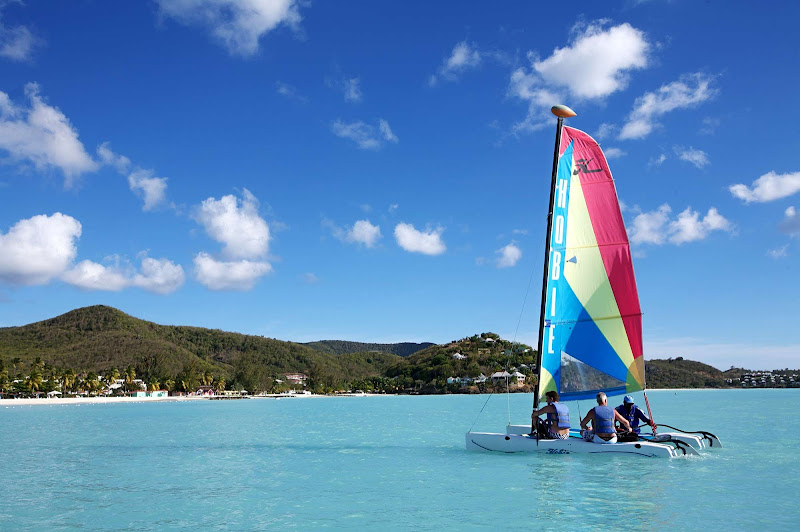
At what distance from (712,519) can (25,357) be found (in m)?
182

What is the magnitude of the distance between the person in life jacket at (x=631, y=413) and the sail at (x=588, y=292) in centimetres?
74

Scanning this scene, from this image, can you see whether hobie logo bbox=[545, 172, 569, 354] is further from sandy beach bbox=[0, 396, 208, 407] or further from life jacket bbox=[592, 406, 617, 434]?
sandy beach bbox=[0, 396, 208, 407]

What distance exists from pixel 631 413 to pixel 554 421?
2.54m

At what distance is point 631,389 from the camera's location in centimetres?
2059

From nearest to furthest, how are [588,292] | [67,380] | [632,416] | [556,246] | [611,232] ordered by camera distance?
[632,416], [611,232], [588,292], [556,246], [67,380]

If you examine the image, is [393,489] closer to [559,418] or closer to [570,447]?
[570,447]

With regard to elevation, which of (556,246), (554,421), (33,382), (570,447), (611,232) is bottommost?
(33,382)

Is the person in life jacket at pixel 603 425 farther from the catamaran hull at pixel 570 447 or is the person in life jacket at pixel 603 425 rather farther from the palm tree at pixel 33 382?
the palm tree at pixel 33 382

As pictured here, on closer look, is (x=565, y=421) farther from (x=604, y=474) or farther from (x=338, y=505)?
(x=338, y=505)

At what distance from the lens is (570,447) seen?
19188 millimetres

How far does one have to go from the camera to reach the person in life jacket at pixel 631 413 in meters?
19.6

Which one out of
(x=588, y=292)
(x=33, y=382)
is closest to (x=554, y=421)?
(x=588, y=292)

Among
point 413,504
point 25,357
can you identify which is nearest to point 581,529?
point 413,504

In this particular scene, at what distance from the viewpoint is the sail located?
20.4 meters
